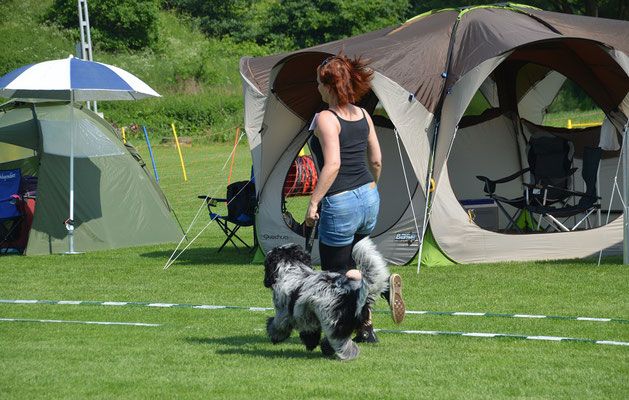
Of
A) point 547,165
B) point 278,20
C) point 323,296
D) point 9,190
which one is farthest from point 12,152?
point 278,20

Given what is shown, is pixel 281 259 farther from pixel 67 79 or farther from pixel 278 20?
pixel 278 20

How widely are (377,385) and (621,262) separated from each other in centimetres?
445

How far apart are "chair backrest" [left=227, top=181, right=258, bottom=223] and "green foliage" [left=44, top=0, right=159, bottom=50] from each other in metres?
31.5

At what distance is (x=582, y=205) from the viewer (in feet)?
28.4

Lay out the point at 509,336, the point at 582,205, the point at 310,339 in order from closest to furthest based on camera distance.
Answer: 1. the point at 310,339
2. the point at 509,336
3. the point at 582,205

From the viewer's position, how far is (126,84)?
9.26 m

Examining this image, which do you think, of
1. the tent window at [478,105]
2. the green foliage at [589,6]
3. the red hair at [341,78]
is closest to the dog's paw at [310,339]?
the red hair at [341,78]

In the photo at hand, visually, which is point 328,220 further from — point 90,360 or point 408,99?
point 408,99

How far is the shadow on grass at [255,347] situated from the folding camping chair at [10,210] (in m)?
5.29

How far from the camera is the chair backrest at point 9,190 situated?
9.77m

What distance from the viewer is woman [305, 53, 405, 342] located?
4.45 meters

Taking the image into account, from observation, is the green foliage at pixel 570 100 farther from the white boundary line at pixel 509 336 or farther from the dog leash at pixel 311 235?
the dog leash at pixel 311 235

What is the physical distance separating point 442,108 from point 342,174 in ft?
12.2

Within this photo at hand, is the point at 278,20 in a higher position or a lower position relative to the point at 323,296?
lower
